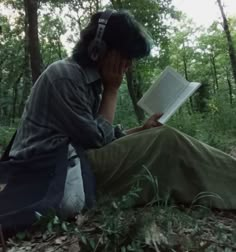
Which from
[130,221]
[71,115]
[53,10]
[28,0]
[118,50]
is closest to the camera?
[130,221]

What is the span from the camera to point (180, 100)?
8.60ft

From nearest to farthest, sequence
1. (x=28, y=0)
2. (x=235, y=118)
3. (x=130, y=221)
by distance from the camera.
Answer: (x=130, y=221)
(x=28, y=0)
(x=235, y=118)

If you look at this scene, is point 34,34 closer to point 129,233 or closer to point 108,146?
point 108,146

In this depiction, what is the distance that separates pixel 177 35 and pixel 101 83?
73.0 ft

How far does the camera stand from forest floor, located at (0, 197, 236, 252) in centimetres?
162

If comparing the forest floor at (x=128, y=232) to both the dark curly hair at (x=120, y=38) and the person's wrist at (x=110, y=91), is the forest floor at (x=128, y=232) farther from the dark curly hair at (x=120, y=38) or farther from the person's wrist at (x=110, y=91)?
the dark curly hair at (x=120, y=38)

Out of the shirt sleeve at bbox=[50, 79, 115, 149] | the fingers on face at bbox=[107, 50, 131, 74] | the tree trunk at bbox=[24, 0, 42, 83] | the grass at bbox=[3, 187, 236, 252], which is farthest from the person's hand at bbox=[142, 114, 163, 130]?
the tree trunk at bbox=[24, 0, 42, 83]

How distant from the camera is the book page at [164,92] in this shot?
8.85 feet

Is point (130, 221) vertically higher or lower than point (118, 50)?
lower

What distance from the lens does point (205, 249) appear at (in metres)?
1.61

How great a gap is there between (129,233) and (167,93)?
1285 millimetres

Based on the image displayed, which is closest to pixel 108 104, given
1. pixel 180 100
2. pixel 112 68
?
pixel 112 68

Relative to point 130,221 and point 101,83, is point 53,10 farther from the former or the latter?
point 130,221

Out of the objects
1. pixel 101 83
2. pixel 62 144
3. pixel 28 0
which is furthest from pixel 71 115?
pixel 28 0
